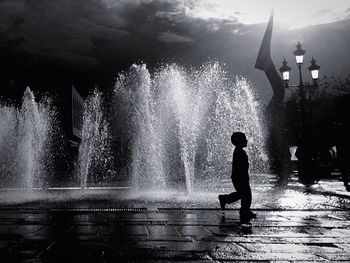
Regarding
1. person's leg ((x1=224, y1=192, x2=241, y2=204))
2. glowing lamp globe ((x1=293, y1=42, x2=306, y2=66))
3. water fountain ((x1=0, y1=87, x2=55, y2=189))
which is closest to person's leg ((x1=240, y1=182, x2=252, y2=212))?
person's leg ((x1=224, y1=192, x2=241, y2=204))

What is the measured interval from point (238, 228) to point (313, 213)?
2887 mm

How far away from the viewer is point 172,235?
6176 millimetres

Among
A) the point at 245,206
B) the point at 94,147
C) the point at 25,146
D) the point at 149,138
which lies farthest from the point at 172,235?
the point at 94,147

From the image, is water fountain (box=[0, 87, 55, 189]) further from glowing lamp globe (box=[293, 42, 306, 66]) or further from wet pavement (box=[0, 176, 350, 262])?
wet pavement (box=[0, 176, 350, 262])

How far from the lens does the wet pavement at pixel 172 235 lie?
4.78 meters

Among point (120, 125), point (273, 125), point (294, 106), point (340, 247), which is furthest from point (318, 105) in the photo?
point (340, 247)

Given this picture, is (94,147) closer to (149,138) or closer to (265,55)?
(149,138)

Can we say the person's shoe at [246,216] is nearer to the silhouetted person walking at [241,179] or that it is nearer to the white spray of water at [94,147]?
the silhouetted person walking at [241,179]

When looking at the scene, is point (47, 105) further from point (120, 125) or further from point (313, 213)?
point (313, 213)

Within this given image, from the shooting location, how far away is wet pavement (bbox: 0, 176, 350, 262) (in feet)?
15.7

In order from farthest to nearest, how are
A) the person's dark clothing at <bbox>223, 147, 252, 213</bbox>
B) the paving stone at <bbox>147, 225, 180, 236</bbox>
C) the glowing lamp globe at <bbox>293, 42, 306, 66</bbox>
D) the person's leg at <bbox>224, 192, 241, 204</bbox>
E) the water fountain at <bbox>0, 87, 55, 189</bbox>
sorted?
the water fountain at <bbox>0, 87, 55, 189</bbox> < the glowing lamp globe at <bbox>293, 42, 306, 66</bbox> < the person's leg at <bbox>224, 192, 241, 204</bbox> < the person's dark clothing at <bbox>223, 147, 252, 213</bbox> < the paving stone at <bbox>147, 225, 180, 236</bbox>

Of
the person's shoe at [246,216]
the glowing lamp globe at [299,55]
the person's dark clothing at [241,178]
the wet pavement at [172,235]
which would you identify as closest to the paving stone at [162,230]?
the wet pavement at [172,235]

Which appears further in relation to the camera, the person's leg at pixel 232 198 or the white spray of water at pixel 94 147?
the white spray of water at pixel 94 147

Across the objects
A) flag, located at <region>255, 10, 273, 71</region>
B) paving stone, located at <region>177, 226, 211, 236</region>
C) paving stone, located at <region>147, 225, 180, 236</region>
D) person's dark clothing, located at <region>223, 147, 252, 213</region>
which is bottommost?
paving stone, located at <region>177, 226, 211, 236</region>
